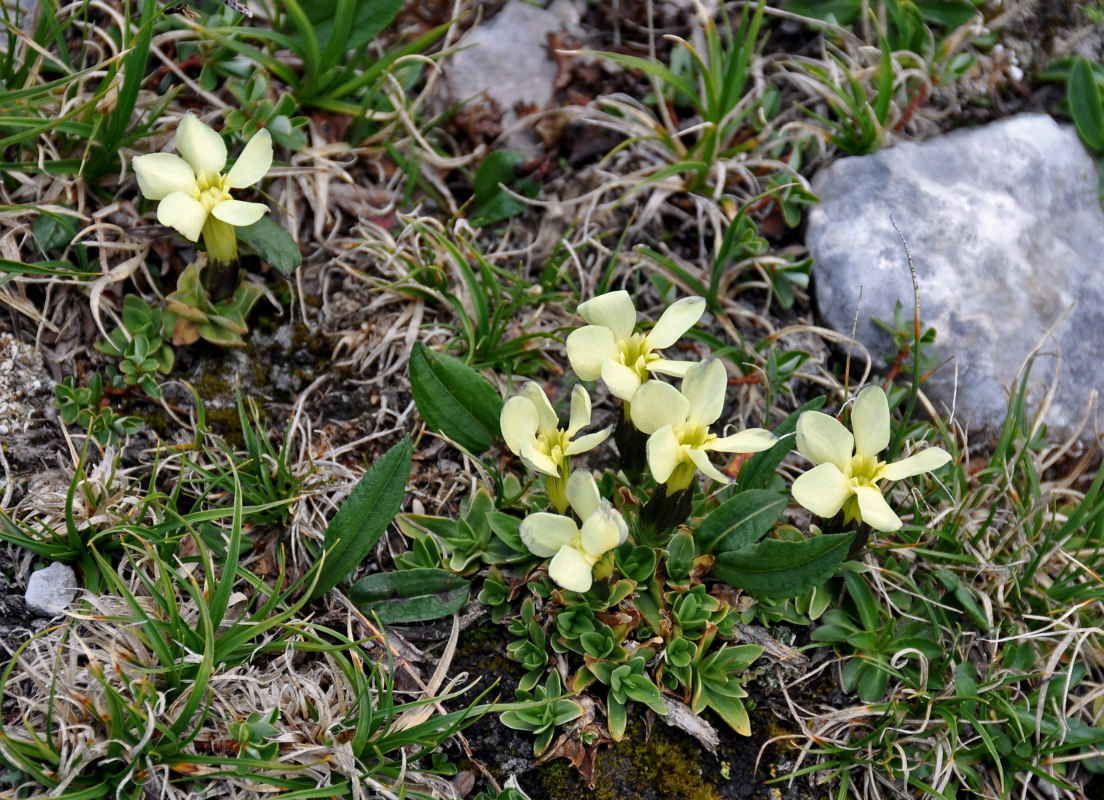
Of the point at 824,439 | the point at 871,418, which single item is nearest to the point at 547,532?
the point at 824,439

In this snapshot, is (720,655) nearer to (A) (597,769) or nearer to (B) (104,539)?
(A) (597,769)

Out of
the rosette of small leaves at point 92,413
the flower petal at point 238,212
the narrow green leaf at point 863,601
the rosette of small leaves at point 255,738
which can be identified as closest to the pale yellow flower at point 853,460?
the narrow green leaf at point 863,601

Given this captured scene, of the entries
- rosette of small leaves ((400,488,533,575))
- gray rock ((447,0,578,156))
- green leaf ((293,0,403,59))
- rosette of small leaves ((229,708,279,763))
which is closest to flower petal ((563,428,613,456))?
rosette of small leaves ((400,488,533,575))

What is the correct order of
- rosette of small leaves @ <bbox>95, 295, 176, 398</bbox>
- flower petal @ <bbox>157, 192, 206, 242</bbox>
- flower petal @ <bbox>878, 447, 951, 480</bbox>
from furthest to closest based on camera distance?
rosette of small leaves @ <bbox>95, 295, 176, 398</bbox>, flower petal @ <bbox>157, 192, 206, 242</bbox>, flower petal @ <bbox>878, 447, 951, 480</bbox>

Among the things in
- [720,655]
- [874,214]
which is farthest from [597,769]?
[874,214]

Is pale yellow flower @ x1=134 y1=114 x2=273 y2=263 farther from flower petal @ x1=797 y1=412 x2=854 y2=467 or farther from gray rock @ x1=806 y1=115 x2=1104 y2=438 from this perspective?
gray rock @ x1=806 y1=115 x2=1104 y2=438

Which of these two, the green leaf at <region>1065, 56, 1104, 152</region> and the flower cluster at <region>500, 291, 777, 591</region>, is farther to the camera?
the green leaf at <region>1065, 56, 1104, 152</region>

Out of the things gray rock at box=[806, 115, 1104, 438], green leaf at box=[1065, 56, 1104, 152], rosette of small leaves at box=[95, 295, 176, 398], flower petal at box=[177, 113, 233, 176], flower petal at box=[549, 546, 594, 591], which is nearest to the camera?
flower petal at box=[549, 546, 594, 591]

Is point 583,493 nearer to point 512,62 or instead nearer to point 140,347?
point 140,347
